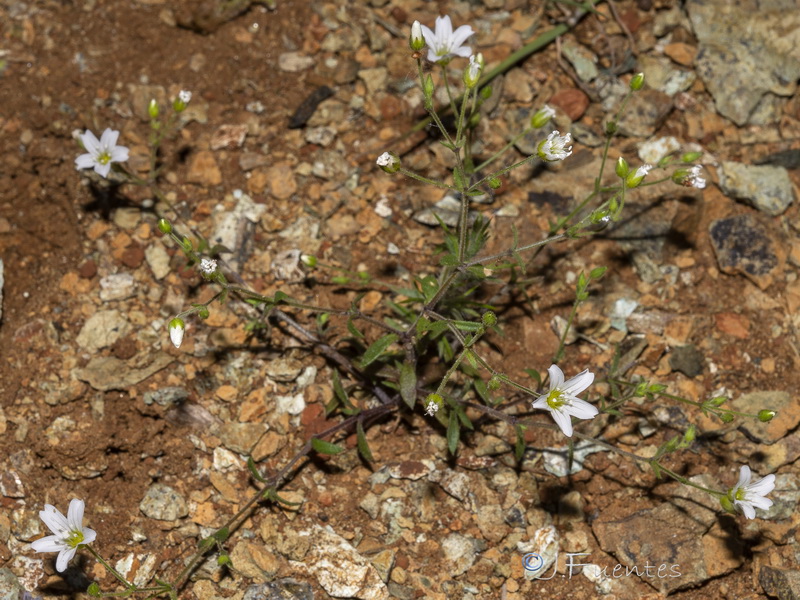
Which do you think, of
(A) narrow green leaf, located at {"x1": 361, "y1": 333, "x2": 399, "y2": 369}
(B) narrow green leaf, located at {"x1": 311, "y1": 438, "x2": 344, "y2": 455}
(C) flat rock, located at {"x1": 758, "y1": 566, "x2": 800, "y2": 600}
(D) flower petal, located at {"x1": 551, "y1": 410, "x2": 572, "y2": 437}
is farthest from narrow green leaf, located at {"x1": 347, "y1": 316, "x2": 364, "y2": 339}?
(C) flat rock, located at {"x1": 758, "y1": 566, "x2": 800, "y2": 600}

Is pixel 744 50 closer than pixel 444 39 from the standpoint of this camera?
No

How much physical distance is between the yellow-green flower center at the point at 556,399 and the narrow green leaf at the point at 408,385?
2.31 feet

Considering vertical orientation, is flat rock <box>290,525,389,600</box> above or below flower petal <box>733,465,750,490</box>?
below

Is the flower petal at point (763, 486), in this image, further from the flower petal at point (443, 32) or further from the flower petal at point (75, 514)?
the flower petal at point (75, 514)

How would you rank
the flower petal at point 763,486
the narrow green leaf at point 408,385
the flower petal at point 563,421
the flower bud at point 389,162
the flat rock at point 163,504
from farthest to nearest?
the flat rock at point 163,504 → the narrow green leaf at point 408,385 → the flower petal at point 763,486 → the flower bud at point 389,162 → the flower petal at point 563,421

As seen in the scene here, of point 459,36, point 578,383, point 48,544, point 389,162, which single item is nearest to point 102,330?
point 48,544

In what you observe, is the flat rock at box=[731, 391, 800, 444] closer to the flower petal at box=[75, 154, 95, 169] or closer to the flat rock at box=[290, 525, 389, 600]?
the flat rock at box=[290, 525, 389, 600]

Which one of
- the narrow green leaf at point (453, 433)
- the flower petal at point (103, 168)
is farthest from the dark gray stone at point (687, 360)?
the flower petal at point (103, 168)

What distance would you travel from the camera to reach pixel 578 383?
358cm

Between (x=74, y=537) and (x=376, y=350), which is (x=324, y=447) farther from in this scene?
(x=74, y=537)

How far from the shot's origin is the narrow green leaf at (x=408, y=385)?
12.7ft

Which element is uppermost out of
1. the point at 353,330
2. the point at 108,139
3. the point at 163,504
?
the point at 108,139

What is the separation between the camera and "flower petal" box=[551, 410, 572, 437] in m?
3.40

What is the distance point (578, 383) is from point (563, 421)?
0.23 m
